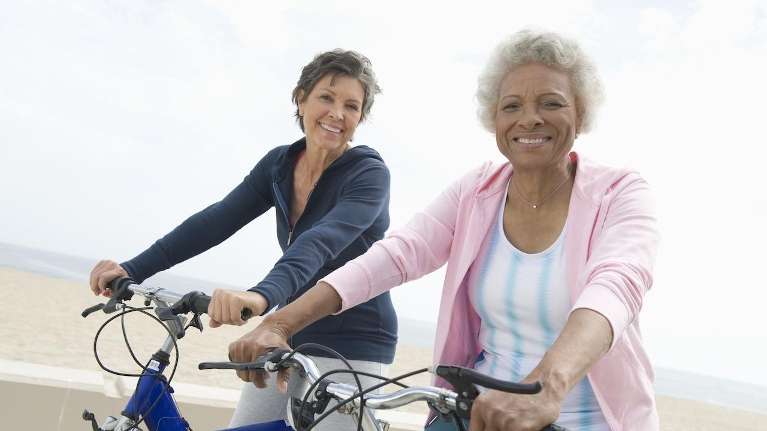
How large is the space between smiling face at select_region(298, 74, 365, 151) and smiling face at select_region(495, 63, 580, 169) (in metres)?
0.86

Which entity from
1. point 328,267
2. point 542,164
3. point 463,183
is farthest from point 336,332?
point 542,164

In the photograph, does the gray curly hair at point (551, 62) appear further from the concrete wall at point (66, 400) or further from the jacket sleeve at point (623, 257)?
the concrete wall at point (66, 400)

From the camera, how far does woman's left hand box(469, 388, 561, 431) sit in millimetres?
1140

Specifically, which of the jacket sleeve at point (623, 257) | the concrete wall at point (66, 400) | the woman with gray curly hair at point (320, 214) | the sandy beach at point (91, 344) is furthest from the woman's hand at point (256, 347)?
the sandy beach at point (91, 344)

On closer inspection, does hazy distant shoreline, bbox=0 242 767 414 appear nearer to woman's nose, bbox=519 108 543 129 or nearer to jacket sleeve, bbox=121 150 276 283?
jacket sleeve, bbox=121 150 276 283

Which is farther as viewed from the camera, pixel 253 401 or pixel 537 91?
pixel 253 401

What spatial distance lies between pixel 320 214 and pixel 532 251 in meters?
0.90

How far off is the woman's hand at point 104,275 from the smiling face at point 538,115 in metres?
1.36

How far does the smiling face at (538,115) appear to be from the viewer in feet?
6.17

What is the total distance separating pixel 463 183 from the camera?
7.04ft

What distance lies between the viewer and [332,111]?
8.73 ft

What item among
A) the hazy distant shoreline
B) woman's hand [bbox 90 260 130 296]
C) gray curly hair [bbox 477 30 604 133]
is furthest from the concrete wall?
the hazy distant shoreline

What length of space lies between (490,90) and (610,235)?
541mm

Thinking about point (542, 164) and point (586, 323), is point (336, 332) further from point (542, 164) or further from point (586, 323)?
point (586, 323)
